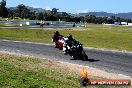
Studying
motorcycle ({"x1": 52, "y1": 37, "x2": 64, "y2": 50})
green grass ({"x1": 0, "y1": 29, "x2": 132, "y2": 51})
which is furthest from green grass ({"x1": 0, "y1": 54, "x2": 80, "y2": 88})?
green grass ({"x1": 0, "y1": 29, "x2": 132, "y2": 51})

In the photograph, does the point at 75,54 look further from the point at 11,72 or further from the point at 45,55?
the point at 11,72

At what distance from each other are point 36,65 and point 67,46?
629cm

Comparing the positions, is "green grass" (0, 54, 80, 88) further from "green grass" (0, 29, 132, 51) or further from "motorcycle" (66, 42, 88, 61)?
"green grass" (0, 29, 132, 51)

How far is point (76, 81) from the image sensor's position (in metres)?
16.0

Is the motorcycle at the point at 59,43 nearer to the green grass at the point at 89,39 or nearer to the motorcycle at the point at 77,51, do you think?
the motorcycle at the point at 77,51

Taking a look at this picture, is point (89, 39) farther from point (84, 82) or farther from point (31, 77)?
point (84, 82)

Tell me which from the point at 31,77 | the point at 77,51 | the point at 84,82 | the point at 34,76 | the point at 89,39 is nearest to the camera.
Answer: the point at 84,82

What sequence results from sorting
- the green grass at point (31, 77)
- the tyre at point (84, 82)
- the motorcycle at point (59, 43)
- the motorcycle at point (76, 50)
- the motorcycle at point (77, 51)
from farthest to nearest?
1. the motorcycle at point (59, 43)
2. the motorcycle at point (76, 50)
3. the motorcycle at point (77, 51)
4. the tyre at point (84, 82)
5. the green grass at point (31, 77)

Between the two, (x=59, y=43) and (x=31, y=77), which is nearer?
(x=31, y=77)

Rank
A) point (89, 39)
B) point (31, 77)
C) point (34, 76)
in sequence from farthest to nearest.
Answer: point (89, 39), point (34, 76), point (31, 77)

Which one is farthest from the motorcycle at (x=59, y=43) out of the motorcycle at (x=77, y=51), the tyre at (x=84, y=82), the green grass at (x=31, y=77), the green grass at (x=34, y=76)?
the tyre at (x=84, y=82)

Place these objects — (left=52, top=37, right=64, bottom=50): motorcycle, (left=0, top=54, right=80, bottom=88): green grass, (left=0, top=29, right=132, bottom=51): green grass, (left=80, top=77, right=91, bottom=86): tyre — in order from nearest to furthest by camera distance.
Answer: (left=0, top=54, right=80, bottom=88): green grass < (left=80, top=77, right=91, bottom=86): tyre < (left=52, top=37, right=64, bottom=50): motorcycle < (left=0, top=29, right=132, bottom=51): green grass

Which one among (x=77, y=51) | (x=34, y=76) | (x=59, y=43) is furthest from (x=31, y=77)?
(x=59, y=43)

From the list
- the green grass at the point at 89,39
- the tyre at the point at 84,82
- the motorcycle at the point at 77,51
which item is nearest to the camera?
the tyre at the point at 84,82
